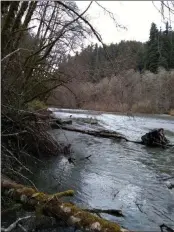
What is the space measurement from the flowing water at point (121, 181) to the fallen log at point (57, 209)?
1584 mm

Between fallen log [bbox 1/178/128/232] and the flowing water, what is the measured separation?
62.4 inches

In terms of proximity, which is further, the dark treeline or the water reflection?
the water reflection

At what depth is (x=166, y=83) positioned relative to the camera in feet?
136

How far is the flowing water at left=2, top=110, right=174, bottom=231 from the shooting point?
6980 mm

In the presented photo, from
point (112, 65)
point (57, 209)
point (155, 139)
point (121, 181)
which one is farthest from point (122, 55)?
point (155, 139)

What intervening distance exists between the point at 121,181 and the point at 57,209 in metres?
4.52

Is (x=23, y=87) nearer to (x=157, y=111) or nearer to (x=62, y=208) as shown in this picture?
(x=62, y=208)

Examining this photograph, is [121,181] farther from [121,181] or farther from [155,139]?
[155,139]

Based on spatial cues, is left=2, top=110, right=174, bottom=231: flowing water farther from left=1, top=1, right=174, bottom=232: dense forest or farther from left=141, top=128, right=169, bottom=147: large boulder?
left=141, top=128, right=169, bottom=147: large boulder

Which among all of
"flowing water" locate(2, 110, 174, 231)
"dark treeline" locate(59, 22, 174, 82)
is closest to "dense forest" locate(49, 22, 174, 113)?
"dark treeline" locate(59, 22, 174, 82)

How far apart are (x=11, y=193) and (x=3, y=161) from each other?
1.38m

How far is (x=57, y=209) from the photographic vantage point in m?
4.99

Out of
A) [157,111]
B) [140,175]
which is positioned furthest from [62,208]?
[157,111]

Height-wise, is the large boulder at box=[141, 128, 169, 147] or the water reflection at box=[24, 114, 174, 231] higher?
the large boulder at box=[141, 128, 169, 147]
